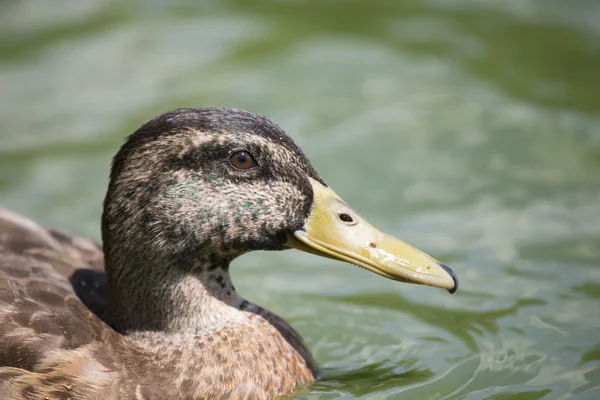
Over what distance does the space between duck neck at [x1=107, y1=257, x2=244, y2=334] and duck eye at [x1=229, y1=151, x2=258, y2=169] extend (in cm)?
57

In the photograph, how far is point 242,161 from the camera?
17.3 feet

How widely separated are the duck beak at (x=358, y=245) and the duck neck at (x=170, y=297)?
55 cm

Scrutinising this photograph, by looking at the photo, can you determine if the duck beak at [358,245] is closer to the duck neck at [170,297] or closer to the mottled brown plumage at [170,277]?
the mottled brown plumage at [170,277]

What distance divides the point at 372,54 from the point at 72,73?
3.24 meters

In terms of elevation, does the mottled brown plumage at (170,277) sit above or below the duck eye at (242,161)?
below

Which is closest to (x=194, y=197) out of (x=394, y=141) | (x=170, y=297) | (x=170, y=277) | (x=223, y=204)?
(x=223, y=204)

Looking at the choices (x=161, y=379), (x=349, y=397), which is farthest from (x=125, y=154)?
(x=349, y=397)

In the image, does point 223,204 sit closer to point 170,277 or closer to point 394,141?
point 170,277

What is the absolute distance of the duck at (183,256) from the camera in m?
5.15

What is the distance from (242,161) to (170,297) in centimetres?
88

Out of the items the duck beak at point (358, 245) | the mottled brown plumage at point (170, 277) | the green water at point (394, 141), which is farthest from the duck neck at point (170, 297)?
the green water at point (394, 141)

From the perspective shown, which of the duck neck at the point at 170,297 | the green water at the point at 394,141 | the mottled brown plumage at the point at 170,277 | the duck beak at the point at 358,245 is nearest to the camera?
the mottled brown plumage at the point at 170,277

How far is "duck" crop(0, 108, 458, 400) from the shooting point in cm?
515

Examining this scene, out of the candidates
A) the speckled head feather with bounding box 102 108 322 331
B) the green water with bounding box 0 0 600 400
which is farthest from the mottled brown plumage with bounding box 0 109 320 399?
the green water with bounding box 0 0 600 400
